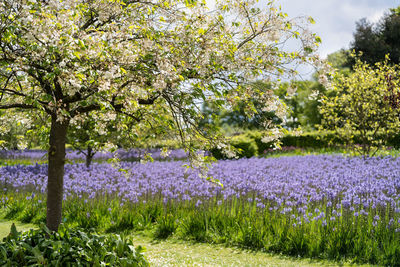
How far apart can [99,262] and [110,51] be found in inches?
113

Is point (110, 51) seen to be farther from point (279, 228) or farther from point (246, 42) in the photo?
point (279, 228)

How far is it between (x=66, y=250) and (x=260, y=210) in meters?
4.66

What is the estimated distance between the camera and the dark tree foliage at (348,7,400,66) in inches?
1401

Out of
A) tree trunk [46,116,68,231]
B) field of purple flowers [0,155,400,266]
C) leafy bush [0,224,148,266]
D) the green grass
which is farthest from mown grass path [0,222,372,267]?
the green grass

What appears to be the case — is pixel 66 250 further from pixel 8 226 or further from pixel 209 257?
pixel 8 226

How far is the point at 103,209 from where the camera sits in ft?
30.2

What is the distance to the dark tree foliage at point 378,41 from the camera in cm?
3559

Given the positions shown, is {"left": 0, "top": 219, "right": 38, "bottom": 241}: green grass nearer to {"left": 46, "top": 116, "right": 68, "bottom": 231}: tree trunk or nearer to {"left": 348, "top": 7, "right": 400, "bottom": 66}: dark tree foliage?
{"left": 46, "top": 116, "right": 68, "bottom": 231}: tree trunk

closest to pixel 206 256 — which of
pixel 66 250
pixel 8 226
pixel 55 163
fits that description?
pixel 66 250

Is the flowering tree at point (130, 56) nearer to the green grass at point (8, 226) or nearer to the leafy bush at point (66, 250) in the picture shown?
the leafy bush at point (66, 250)

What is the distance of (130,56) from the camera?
458 centimetres

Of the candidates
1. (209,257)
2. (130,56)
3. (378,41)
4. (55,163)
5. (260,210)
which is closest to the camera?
(130,56)

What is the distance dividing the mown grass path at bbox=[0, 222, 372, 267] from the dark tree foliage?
32.5 metres

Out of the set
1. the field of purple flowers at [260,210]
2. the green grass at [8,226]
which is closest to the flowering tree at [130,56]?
the field of purple flowers at [260,210]
